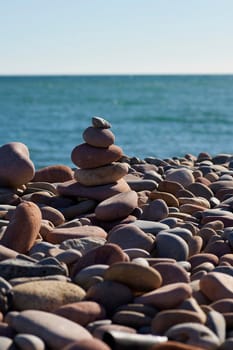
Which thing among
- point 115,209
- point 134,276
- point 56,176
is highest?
point 134,276

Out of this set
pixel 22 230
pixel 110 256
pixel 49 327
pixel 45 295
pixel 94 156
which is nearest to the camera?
pixel 49 327

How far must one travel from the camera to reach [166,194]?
16.3 feet

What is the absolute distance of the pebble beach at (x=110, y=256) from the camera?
9.02 feet

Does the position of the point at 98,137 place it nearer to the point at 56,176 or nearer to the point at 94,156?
the point at 94,156

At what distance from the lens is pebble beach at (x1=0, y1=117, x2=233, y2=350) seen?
2.75 metres

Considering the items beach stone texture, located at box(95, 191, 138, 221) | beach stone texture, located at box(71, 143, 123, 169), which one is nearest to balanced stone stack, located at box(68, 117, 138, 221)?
beach stone texture, located at box(71, 143, 123, 169)

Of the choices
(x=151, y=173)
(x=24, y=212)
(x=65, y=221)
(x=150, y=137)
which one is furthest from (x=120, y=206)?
(x=150, y=137)

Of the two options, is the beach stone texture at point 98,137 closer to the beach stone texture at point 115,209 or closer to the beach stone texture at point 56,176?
the beach stone texture at point 115,209

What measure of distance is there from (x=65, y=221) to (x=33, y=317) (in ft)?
6.45

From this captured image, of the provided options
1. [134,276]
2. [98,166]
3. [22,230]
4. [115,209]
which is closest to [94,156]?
[98,166]

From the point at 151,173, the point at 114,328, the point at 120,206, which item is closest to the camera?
the point at 114,328

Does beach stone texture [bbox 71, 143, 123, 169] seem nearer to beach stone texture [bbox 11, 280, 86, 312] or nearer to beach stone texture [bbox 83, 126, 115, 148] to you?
beach stone texture [bbox 83, 126, 115, 148]

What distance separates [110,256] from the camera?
11.2 feet

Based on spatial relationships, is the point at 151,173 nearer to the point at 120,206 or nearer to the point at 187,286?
the point at 120,206
